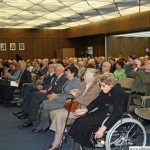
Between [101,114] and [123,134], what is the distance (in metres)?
0.39

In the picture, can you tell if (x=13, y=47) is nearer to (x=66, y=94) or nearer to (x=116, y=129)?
(x=66, y=94)

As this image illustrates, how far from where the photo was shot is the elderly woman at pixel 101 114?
3.30 m

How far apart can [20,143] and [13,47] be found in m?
14.8

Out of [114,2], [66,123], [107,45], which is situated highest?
[114,2]

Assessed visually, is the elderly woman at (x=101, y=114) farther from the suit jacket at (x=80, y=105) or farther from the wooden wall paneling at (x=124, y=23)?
A: the wooden wall paneling at (x=124, y=23)

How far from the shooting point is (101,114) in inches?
138

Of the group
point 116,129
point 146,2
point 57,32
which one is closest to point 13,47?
point 57,32

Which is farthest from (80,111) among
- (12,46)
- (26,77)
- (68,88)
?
(12,46)

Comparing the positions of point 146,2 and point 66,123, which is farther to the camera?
point 146,2

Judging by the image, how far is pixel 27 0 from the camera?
8906mm

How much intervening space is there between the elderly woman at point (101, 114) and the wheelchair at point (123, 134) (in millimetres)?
80

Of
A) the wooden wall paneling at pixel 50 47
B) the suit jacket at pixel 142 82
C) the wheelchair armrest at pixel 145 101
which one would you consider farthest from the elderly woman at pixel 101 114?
the wooden wall paneling at pixel 50 47

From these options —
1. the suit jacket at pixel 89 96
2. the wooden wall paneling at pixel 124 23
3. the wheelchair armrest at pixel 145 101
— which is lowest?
the wheelchair armrest at pixel 145 101

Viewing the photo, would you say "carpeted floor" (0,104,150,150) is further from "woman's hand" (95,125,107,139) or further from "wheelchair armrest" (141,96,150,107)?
"woman's hand" (95,125,107,139)
